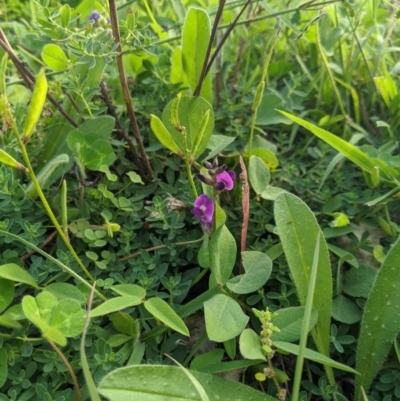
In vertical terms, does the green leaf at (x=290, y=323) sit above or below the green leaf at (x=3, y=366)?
below

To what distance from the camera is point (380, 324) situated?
3.24ft

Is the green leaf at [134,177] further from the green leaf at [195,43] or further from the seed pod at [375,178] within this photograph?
the seed pod at [375,178]

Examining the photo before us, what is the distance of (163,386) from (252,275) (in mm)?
264

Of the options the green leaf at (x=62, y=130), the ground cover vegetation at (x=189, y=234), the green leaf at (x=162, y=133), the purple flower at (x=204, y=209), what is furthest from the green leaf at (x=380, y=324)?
the green leaf at (x=62, y=130)

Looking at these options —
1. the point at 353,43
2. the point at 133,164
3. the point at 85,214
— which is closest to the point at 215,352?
the point at 85,214

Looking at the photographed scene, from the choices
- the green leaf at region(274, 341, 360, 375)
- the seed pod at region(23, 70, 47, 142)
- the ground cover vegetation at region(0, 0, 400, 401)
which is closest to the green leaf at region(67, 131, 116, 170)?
the ground cover vegetation at region(0, 0, 400, 401)

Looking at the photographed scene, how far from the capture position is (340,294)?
111 centimetres

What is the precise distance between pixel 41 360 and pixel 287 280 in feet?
1.70

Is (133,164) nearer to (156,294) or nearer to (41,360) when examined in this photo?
(156,294)

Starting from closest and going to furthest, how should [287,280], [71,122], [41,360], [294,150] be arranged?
[41,360] < [287,280] < [71,122] < [294,150]

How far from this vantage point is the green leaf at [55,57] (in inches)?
50.2

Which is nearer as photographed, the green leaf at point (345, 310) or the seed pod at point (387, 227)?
the green leaf at point (345, 310)

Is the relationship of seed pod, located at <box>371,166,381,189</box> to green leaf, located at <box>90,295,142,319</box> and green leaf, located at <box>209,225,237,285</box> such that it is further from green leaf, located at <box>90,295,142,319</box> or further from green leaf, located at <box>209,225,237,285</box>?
green leaf, located at <box>90,295,142,319</box>

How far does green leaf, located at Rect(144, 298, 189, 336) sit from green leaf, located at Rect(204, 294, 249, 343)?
0.17 ft
